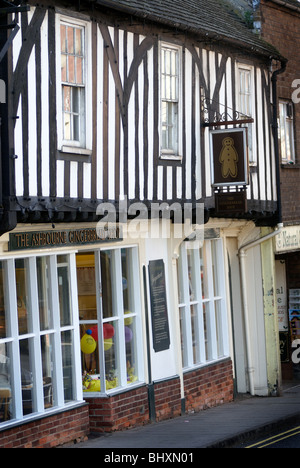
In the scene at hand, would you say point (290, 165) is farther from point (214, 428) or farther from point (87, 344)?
point (87, 344)

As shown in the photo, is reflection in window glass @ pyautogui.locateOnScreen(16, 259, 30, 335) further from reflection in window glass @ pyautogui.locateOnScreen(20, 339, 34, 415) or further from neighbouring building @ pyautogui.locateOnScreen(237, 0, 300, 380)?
neighbouring building @ pyautogui.locateOnScreen(237, 0, 300, 380)

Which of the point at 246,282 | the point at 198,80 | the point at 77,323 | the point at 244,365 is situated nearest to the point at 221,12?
the point at 198,80

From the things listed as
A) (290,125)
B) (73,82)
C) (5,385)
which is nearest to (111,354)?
(5,385)

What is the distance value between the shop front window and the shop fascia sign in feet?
15.5

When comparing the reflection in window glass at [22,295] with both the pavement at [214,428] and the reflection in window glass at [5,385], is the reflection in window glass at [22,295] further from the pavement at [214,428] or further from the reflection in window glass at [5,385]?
the pavement at [214,428]

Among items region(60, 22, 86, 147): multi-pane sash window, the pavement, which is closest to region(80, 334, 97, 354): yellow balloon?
the pavement

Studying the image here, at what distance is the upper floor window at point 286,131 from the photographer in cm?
1753

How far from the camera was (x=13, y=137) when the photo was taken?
10.1 m

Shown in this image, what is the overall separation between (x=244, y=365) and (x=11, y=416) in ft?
23.6

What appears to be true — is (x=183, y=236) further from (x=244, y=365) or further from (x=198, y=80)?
(x=244, y=365)

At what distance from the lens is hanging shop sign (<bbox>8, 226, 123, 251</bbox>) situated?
1061 cm

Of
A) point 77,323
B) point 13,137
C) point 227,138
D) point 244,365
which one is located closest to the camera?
point 13,137

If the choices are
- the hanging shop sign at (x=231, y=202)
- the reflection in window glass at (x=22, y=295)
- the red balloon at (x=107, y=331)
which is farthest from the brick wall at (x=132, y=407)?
the hanging shop sign at (x=231, y=202)

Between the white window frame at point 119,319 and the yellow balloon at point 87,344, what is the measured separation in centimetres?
9
